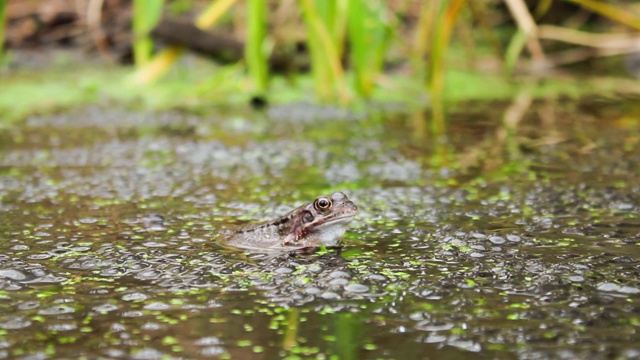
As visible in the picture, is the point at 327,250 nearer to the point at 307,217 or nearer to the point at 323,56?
the point at 307,217

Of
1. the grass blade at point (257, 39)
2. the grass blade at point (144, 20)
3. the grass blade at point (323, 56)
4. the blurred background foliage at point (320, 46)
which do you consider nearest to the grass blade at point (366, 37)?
the blurred background foliage at point (320, 46)

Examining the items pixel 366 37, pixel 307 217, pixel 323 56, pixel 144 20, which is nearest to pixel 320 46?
pixel 323 56

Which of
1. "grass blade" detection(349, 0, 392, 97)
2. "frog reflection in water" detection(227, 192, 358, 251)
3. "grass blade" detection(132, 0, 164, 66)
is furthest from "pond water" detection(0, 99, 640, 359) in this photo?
"grass blade" detection(132, 0, 164, 66)

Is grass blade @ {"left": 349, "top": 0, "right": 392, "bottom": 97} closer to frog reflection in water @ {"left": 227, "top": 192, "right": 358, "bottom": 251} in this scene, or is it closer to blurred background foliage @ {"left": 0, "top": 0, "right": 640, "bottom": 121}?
blurred background foliage @ {"left": 0, "top": 0, "right": 640, "bottom": 121}

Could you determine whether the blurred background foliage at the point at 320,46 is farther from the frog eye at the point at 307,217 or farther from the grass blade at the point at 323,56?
the frog eye at the point at 307,217

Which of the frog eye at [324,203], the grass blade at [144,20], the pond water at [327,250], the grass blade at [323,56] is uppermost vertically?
the grass blade at [144,20]

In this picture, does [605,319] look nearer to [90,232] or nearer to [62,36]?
[90,232]
